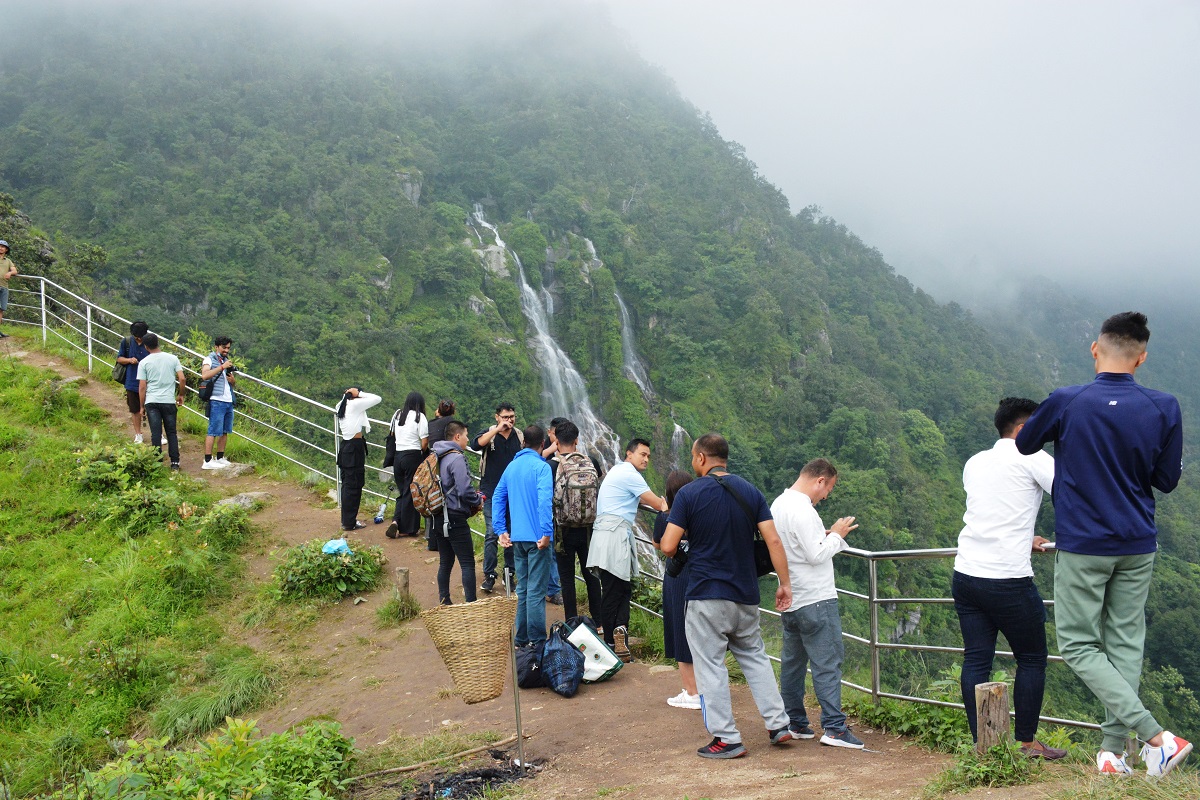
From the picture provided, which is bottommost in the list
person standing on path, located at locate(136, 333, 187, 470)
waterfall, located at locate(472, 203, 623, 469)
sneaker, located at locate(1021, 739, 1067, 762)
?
sneaker, located at locate(1021, 739, 1067, 762)

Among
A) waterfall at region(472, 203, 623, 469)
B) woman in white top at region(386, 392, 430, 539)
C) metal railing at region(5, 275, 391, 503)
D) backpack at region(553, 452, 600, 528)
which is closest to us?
backpack at region(553, 452, 600, 528)

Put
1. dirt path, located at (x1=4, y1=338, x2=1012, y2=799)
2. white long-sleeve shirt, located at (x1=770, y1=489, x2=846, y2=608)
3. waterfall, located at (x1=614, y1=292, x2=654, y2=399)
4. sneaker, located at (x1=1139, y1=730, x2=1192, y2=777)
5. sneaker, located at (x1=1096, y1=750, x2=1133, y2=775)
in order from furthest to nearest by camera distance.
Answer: waterfall, located at (x1=614, y1=292, x2=654, y2=399) < white long-sleeve shirt, located at (x1=770, y1=489, x2=846, y2=608) < dirt path, located at (x1=4, y1=338, x2=1012, y2=799) < sneaker, located at (x1=1096, y1=750, x2=1133, y2=775) < sneaker, located at (x1=1139, y1=730, x2=1192, y2=777)

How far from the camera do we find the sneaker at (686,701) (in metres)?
4.67

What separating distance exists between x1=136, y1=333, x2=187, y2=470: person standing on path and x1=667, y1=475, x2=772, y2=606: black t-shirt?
6.69 metres

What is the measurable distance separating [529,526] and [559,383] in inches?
1514

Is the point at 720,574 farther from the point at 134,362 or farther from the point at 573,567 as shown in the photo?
the point at 134,362

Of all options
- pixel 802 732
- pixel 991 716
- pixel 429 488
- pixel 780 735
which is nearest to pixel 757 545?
pixel 780 735

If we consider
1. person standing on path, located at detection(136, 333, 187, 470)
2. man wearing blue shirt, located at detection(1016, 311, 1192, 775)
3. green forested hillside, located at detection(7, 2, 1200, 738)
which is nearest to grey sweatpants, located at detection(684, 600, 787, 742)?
man wearing blue shirt, located at detection(1016, 311, 1192, 775)

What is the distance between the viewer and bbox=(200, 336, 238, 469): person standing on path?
28.2ft

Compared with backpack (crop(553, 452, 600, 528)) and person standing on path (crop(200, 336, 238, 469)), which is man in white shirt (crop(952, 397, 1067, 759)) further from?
person standing on path (crop(200, 336, 238, 469))

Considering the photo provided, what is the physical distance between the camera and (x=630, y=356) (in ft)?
167

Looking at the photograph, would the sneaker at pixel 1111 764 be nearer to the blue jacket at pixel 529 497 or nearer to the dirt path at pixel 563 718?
the dirt path at pixel 563 718

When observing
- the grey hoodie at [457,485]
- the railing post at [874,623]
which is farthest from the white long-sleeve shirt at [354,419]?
the railing post at [874,623]

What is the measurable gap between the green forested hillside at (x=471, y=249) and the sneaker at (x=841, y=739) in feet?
66.0
